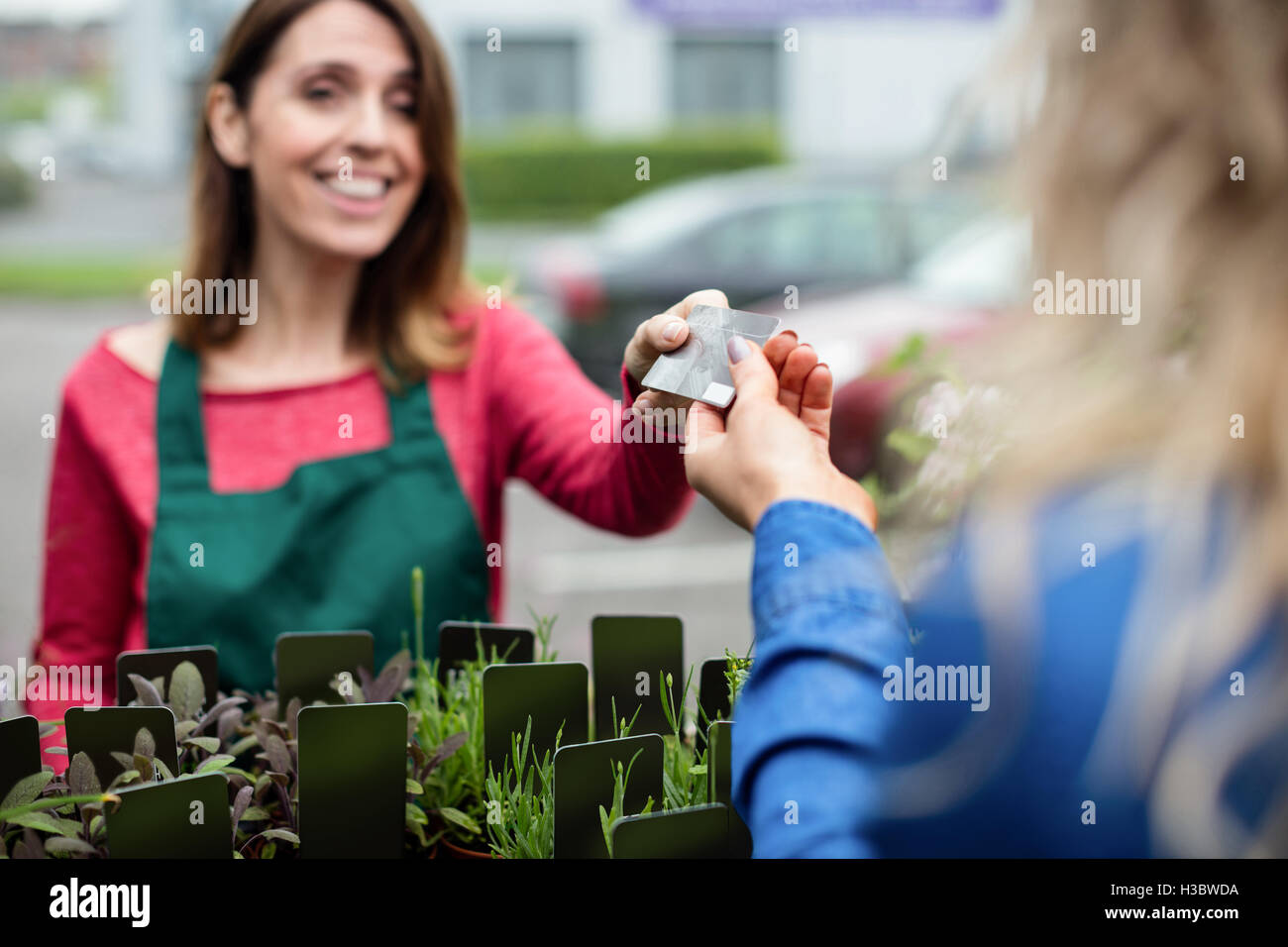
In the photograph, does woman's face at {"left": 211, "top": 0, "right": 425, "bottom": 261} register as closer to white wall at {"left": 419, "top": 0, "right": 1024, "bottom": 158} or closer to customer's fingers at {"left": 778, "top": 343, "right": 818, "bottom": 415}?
customer's fingers at {"left": 778, "top": 343, "right": 818, "bottom": 415}

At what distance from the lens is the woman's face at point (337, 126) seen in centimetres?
184

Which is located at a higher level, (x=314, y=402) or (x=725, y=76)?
(x=725, y=76)

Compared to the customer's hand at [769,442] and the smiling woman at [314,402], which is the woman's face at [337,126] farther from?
the customer's hand at [769,442]

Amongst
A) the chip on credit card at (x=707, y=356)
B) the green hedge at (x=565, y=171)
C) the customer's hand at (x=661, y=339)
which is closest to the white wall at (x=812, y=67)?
the green hedge at (x=565, y=171)

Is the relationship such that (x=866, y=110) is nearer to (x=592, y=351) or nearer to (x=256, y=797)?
(x=592, y=351)

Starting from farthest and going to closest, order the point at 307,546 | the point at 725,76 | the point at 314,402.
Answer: the point at 725,76
the point at 314,402
the point at 307,546

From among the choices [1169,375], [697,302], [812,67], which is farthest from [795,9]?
[1169,375]

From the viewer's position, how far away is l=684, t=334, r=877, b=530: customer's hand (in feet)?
2.97

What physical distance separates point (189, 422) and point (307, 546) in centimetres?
24

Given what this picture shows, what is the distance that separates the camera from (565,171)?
59.3ft

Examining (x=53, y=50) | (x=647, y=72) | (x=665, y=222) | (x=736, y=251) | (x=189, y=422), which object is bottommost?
(x=189, y=422)

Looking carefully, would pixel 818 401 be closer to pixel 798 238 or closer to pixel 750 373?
pixel 750 373

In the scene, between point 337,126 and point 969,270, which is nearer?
point 337,126

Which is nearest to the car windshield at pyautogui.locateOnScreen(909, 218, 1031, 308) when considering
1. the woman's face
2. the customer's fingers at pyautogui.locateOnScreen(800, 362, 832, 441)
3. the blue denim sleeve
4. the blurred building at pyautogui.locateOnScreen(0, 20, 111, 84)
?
the woman's face
